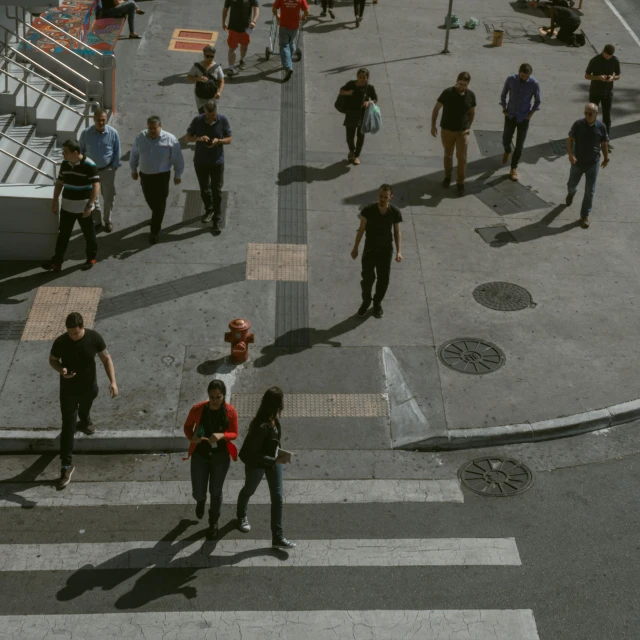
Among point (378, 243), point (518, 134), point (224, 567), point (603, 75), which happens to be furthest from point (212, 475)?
point (603, 75)

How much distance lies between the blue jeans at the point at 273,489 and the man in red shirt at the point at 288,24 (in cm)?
Answer: 1147

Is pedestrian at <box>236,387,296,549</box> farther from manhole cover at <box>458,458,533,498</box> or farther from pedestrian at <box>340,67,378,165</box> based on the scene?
pedestrian at <box>340,67,378,165</box>

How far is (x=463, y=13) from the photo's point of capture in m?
22.9

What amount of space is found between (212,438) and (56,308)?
4376 mm

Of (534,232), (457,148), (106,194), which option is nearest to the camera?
(106,194)

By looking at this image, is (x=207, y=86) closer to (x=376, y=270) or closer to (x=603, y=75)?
(x=376, y=270)

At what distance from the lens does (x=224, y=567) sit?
856cm

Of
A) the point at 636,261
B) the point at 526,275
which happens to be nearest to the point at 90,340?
the point at 526,275

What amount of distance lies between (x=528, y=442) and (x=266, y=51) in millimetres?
11607

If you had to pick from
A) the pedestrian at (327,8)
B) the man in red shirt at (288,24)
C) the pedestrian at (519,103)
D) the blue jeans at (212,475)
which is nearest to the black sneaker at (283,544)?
the blue jeans at (212,475)

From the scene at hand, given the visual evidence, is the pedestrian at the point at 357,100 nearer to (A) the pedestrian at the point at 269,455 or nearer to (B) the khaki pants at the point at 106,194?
(B) the khaki pants at the point at 106,194

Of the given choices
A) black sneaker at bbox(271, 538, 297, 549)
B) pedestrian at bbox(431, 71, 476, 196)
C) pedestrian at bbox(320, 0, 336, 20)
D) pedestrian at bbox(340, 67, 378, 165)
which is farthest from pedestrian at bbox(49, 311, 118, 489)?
pedestrian at bbox(320, 0, 336, 20)

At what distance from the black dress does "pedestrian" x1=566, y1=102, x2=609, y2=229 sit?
2981 millimetres

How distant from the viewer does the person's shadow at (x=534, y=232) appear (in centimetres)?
1405
